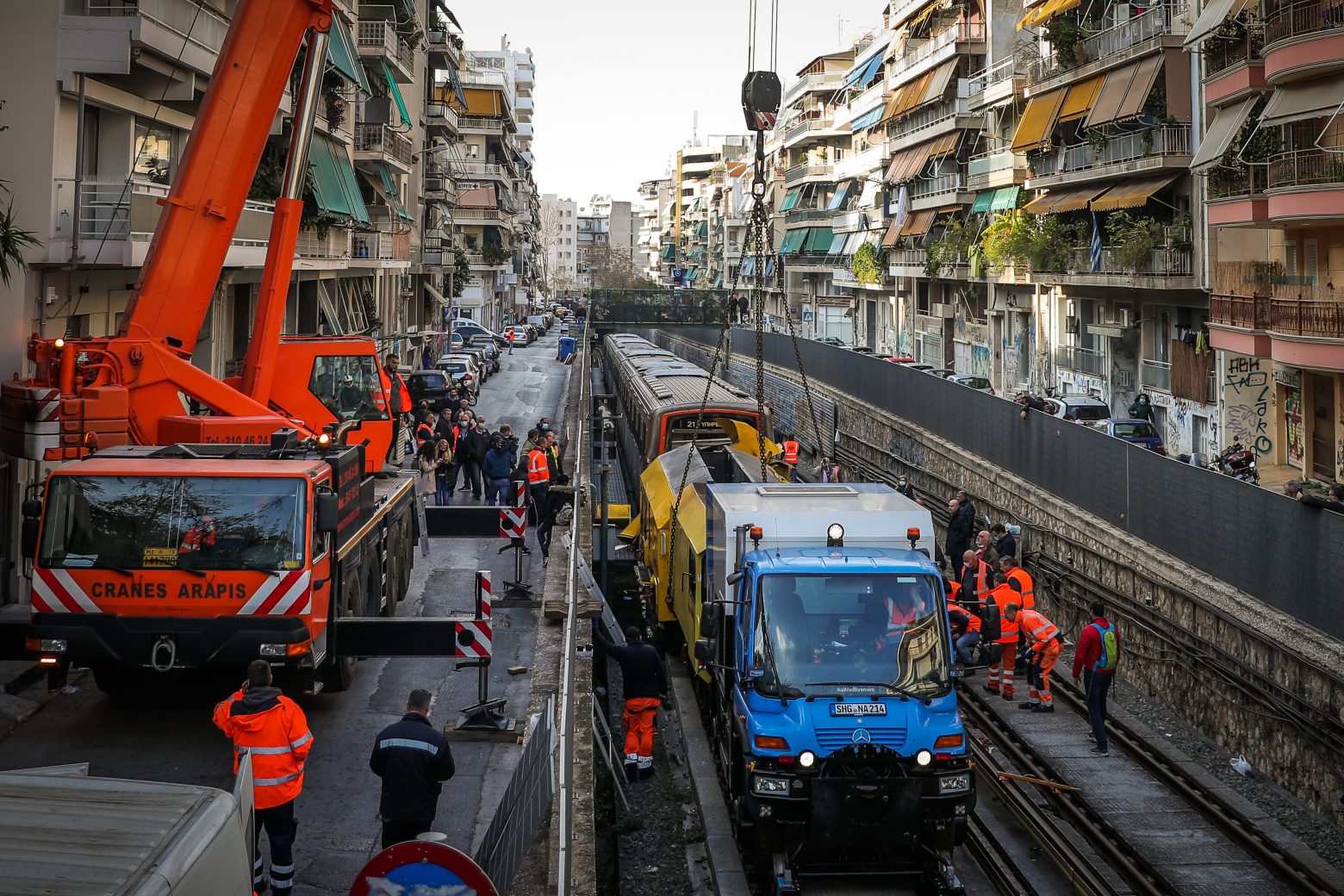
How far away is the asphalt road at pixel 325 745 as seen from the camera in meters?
9.61

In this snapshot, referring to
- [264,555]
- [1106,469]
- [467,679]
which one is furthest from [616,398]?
[264,555]

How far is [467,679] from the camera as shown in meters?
13.7

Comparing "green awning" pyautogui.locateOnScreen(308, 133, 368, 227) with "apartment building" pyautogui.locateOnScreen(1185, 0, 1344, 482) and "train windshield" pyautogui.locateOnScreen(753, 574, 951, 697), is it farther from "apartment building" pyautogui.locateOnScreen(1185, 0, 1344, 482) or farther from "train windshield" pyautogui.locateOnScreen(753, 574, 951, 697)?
"train windshield" pyautogui.locateOnScreen(753, 574, 951, 697)

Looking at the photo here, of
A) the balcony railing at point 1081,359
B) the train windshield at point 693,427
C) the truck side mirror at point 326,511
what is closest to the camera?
the truck side mirror at point 326,511

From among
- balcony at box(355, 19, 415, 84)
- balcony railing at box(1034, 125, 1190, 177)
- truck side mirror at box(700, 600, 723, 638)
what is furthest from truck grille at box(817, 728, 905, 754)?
balcony at box(355, 19, 415, 84)

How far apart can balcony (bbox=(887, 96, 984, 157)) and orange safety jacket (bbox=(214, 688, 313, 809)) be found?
4506 cm

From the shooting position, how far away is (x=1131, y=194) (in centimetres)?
3294

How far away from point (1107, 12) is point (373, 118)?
21244 mm

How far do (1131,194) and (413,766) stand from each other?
29.2 m

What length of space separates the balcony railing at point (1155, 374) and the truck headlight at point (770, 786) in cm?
2611

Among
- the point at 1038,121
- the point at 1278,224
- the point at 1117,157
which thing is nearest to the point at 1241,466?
the point at 1278,224

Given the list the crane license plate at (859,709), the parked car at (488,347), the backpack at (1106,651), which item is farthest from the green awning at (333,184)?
the parked car at (488,347)

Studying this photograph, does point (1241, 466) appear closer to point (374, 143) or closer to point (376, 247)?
point (376, 247)

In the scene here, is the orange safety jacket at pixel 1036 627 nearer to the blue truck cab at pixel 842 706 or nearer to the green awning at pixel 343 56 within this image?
the blue truck cab at pixel 842 706
